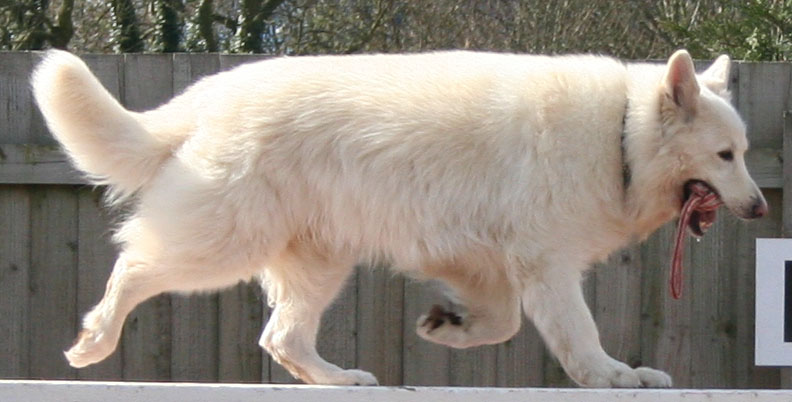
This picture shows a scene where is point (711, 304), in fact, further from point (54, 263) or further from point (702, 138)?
point (54, 263)

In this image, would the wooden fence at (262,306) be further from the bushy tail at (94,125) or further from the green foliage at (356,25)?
the green foliage at (356,25)

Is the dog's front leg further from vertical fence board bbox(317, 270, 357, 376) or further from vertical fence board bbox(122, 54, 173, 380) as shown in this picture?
vertical fence board bbox(122, 54, 173, 380)

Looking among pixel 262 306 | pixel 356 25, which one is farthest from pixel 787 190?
pixel 356 25

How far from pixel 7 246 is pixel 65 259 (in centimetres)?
28

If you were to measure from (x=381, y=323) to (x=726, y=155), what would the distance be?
2.11 metres

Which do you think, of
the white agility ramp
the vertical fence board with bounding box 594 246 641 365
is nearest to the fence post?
the vertical fence board with bounding box 594 246 641 365

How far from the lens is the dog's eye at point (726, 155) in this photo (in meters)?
4.75

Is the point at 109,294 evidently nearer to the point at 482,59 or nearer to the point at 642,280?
the point at 482,59

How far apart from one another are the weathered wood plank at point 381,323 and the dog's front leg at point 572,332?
1.70m

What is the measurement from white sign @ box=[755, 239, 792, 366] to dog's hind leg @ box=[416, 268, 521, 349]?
1.46 meters

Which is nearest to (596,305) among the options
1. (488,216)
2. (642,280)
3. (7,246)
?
(642,280)

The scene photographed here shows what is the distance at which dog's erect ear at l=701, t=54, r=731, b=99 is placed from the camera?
16.6 feet

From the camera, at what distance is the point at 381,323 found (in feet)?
20.5

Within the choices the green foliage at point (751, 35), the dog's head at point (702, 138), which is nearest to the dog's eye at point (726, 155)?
the dog's head at point (702, 138)
